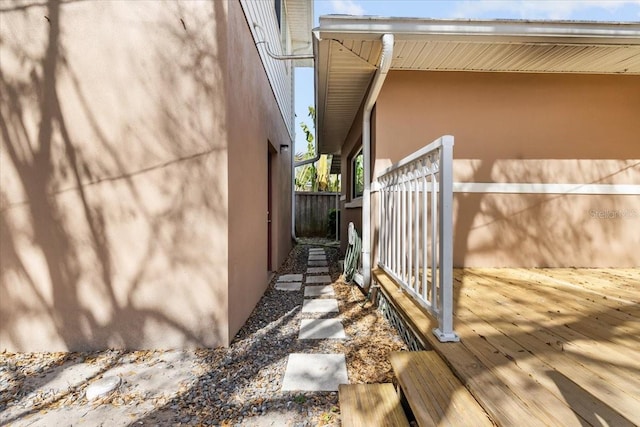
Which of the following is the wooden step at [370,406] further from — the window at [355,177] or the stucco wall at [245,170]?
the window at [355,177]

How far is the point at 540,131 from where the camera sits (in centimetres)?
388

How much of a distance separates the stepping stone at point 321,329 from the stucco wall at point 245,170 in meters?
0.59


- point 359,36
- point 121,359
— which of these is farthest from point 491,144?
point 121,359

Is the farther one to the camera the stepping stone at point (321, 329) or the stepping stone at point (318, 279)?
the stepping stone at point (318, 279)

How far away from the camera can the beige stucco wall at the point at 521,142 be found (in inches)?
152

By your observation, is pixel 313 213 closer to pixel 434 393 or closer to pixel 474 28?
pixel 474 28

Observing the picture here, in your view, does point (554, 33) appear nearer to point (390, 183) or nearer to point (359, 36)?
point (359, 36)

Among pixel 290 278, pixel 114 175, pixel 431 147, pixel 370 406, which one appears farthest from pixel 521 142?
pixel 114 175

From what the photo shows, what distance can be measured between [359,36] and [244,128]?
54.1 inches

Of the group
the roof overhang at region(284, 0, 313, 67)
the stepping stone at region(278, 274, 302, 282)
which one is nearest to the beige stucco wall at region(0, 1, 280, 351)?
the stepping stone at region(278, 274, 302, 282)

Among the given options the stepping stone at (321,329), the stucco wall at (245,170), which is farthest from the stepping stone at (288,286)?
the stepping stone at (321,329)

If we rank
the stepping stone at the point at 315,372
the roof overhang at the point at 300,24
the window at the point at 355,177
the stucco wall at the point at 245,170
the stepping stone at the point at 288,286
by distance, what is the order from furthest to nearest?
the roof overhang at the point at 300,24
the window at the point at 355,177
the stepping stone at the point at 288,286
the stucco wall at the point at 245,170
the stepping stone at the point at 315,372

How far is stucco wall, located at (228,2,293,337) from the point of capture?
278 cm

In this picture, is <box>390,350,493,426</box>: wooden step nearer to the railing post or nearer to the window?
the railing post
